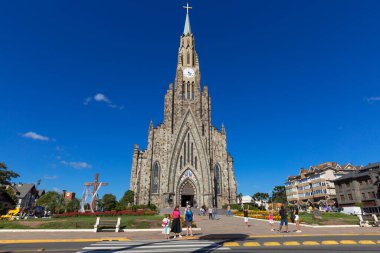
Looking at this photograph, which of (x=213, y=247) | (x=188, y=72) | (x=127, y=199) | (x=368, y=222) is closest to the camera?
(x=213, y=247)

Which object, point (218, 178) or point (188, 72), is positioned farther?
point (188, 72)

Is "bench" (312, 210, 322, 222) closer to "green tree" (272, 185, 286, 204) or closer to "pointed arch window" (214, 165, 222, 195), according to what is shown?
"pointed arch window" (214, 165, 222, 195)

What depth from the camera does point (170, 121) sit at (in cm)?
5009

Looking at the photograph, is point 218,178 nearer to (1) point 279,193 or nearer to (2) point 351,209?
(2) point 351,209

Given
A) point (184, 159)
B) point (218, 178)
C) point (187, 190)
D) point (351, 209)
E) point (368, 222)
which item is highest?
point (184, 159)

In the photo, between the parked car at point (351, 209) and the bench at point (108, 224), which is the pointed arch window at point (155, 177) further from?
the parked car at point (351, 209)

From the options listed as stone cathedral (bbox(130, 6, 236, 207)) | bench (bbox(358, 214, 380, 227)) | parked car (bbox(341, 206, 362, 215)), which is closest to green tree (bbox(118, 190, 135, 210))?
stone cathedral (bbox(130, 6, 236, 207))

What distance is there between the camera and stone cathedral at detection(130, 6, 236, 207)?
45.9 metres

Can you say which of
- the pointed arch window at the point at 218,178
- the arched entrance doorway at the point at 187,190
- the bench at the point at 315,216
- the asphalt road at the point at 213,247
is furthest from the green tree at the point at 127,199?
the asphalt road at the point at 213,247

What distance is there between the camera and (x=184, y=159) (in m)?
48.1

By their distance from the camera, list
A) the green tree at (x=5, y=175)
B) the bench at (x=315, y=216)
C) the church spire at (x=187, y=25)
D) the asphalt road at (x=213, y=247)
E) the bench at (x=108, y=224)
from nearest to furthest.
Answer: the asphalt road at (x=213, y=247) < the bench at (x=108, y=224) < the bench at (x=315, y=216) < the green tree at (x=5, y=175) < the church spire at (x=187, y=25)

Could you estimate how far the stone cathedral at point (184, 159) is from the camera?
151 feet

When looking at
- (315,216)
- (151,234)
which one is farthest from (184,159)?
(151,234)

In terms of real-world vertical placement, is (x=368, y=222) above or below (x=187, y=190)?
below
